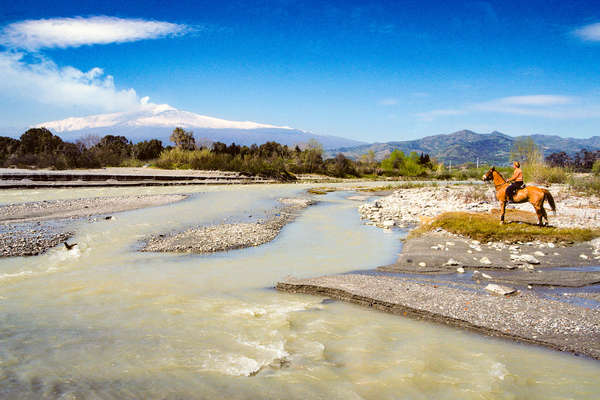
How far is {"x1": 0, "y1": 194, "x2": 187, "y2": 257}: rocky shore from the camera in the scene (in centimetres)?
1159

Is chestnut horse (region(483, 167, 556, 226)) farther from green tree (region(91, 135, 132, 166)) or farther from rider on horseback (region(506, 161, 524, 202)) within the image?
green tree (region(91, 135, 132, 166))

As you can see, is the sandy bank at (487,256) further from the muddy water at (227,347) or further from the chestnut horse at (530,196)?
the muddy water at (227,347)

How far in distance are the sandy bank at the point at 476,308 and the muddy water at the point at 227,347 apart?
0.82 feet

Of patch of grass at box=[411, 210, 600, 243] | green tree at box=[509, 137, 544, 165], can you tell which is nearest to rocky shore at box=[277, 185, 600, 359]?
patch of grass at box=[411, 210, 600, 243]

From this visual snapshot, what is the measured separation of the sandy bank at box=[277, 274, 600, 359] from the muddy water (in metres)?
A: 0.25

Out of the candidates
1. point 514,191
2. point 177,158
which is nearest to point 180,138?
point 177,158

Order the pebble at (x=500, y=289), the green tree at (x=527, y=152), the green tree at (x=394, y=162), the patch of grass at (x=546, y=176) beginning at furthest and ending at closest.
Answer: the green tree at (x=394, y=162) < the green tree at (x=527, y=152) < the patch of grass at (x=546, y=176) < the pebble at (x=500, y=289)

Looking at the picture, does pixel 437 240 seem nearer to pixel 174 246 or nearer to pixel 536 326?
pixel 536 326

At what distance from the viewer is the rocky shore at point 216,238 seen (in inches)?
471

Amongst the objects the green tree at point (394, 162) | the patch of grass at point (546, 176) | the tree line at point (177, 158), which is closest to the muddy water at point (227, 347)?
the patch of grass at point (546, 176)

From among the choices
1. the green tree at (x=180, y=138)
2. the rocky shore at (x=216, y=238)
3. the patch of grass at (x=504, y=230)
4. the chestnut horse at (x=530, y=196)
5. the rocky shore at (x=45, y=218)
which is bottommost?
the rocky shore at (x=216, y=238)

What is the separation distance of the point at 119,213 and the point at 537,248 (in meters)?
18.5

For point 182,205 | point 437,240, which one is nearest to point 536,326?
point 437,240

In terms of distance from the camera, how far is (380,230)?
15.8m
